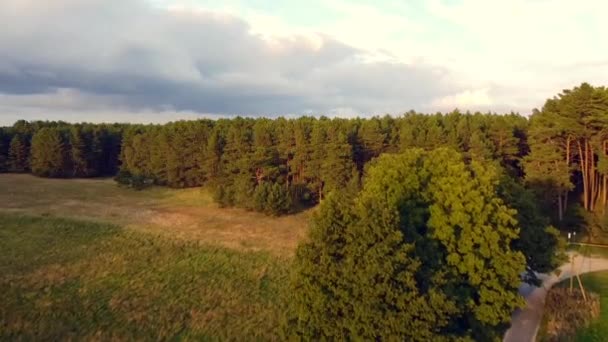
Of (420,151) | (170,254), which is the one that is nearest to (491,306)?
(420,151)

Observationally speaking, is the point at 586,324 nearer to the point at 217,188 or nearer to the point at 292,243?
the point at 292,243

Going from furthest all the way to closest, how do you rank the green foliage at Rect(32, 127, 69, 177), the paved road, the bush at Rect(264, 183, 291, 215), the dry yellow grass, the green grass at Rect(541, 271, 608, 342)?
the green foliage at Rect(32, 127, 69, 177), the bush at Rect(264, 183, 291, 215), the dry yellow grass, the paved road, the green grass at Rect(541, 271, 608, 342)

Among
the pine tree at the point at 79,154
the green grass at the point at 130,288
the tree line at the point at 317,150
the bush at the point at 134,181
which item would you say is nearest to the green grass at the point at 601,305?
the tree line at the point at 317,150

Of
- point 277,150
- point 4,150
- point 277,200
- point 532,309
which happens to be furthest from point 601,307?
point 4,150

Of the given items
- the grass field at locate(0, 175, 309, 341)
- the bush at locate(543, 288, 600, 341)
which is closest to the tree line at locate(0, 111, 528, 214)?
the grass field at locate(0, 175, 309, 341)

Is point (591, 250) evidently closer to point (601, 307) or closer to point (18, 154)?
point (601, 307)

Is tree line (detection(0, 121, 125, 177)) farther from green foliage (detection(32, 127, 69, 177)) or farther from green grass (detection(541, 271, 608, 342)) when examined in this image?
green grass (detection(541, 271, 608, 342))
